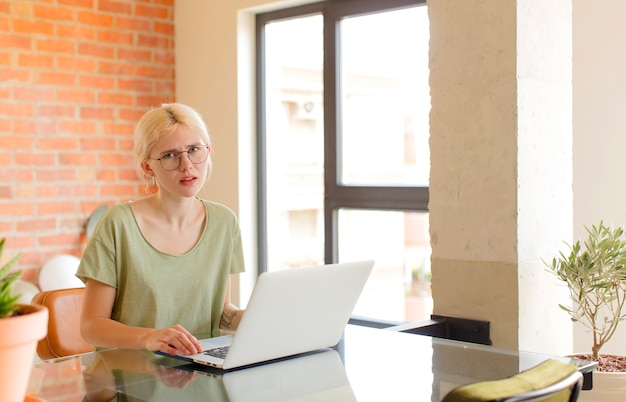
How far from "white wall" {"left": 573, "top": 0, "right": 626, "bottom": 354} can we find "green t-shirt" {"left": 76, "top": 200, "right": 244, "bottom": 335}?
1.33 m

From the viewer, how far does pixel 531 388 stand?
117 cm

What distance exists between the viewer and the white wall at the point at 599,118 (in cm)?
280

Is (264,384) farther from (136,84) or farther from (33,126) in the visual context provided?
(136,84)

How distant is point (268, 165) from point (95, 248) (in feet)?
6.91

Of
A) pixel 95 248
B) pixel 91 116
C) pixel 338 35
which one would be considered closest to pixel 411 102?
pixel 338 35

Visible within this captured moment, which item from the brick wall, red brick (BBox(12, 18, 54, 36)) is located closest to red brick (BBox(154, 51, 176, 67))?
the brick wall

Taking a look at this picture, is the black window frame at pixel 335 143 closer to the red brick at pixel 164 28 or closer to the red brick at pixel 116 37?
the red brick at pixel 164 28

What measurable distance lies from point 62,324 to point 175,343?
73 cm

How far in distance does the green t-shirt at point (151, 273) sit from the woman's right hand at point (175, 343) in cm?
38

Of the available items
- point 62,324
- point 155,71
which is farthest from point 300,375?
point 155,71

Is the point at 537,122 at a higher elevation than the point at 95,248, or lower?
higher

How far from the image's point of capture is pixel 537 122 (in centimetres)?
254

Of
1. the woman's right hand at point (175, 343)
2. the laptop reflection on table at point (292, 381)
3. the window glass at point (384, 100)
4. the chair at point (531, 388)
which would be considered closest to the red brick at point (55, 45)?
the window glass at point (384, 100)

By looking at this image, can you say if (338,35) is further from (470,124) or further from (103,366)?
(103,366)
